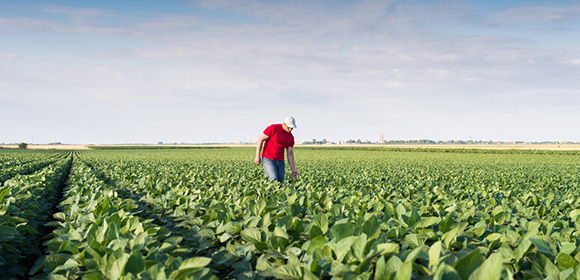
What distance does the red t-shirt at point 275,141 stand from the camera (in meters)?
9.34

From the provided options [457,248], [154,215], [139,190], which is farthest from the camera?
[139,190]

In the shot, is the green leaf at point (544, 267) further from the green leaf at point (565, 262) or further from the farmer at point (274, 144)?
the farmer at point (274, 144)

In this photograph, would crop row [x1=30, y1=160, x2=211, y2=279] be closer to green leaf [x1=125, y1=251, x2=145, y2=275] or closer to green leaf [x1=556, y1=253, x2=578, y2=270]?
green leaf [x1=125, y1=251, x2=145, y2=275]

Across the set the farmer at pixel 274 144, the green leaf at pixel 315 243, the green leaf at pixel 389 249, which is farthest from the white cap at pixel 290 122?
the green leaf at pixel 389 249

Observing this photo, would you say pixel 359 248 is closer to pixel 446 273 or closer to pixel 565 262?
pixel 446 273

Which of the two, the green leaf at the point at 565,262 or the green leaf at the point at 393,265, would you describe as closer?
the green leaf at the point at 393,265

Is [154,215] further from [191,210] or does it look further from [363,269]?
[363,269]

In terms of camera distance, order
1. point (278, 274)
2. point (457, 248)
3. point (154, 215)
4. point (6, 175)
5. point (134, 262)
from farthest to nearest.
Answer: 1. point (6, 175)
2. point (154, 215)
3. point (457, 248)
4. point (278, 274)
5. point (134, 262)

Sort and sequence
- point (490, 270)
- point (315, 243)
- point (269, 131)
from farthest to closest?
point (269, 131)
point (315, 243)
point (490, 270)

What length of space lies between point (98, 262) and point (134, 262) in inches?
16.9

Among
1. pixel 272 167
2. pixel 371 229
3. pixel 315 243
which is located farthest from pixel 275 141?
pixel 315 243

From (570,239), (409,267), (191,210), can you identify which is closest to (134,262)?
(409,267)

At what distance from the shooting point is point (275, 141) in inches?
370

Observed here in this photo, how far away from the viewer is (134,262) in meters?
2.12
